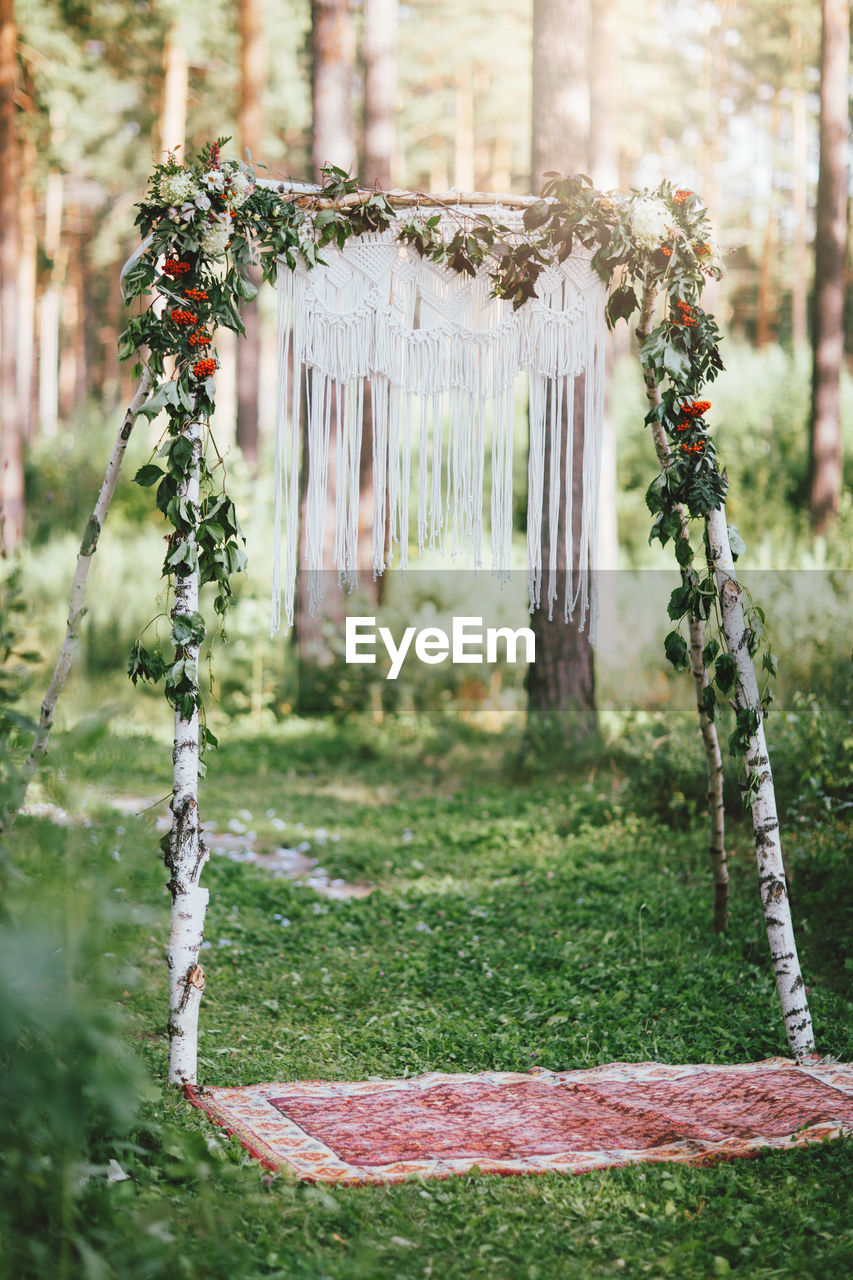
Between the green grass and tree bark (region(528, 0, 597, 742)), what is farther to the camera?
tree bark (region(528, 0, 597, 742))

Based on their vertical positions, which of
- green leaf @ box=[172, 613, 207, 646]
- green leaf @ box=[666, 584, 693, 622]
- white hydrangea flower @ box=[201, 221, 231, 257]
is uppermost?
white hydrangea flower @ box=[201, 221, 231, 257]

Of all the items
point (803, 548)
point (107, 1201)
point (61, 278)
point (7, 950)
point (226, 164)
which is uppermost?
point (61, 278)

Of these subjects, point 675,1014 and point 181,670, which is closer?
point 181,670

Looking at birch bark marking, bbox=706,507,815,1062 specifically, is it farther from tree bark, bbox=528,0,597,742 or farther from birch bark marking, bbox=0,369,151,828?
tree bark, bbox=528,0,597,742

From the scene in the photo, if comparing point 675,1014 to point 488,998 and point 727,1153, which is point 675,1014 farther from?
point 727,1153

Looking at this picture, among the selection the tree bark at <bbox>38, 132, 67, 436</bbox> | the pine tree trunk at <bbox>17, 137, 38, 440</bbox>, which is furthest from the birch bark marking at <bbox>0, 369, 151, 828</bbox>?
the tree bark at <bbox>38, 132, 67, 436</bbox>

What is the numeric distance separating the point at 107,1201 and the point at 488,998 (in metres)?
2.24

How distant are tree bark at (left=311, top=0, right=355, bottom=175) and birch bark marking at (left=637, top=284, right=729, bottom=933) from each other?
573cm

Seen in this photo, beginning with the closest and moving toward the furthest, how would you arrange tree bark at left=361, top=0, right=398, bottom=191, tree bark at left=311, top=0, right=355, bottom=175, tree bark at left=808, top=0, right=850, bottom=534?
tree bark at left=311, top=0, right=355, bottom=175 < tree bark at left=361, top=0, right=398, bottom=191 < tree bark at left=808, top=0, right=850, bottom=534

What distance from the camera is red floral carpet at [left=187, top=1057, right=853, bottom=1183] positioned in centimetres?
277

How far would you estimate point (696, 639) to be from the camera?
13.5 ft

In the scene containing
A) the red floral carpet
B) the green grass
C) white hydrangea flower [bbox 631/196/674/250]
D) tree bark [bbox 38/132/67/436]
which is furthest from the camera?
tree bark [bbox 38/132/67/436]

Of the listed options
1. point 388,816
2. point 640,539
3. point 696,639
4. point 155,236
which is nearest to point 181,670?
point 155,236

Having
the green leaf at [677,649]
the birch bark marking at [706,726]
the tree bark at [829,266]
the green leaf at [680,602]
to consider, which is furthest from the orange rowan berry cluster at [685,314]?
the tree bark at [829,266]
